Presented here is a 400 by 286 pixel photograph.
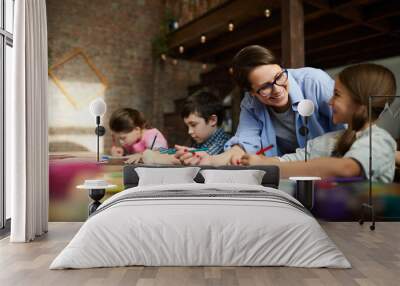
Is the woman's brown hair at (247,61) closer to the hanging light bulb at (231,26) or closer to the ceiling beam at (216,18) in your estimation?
the hanging light bulb at (231,26)

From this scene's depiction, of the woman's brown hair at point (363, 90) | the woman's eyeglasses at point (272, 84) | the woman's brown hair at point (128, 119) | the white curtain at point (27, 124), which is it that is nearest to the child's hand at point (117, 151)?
the woman's brown hair at point (128, 119)

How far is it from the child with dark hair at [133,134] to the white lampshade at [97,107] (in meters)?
0.13

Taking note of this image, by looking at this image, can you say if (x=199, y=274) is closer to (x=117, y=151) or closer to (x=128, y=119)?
(x=117, y=151)

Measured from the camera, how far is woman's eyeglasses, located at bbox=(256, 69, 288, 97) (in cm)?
532

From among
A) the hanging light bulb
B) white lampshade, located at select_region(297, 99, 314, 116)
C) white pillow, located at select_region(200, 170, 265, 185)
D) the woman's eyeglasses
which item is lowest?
white pillow, located at select_region(200, 170, 265, 185)

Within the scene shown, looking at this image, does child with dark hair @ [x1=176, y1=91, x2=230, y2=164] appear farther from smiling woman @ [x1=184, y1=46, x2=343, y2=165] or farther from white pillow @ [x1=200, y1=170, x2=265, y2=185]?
white pillow @ [x1=200, y1=170, x2=265, y2=185]

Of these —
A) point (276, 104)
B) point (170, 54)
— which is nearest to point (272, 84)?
point (276, 104)

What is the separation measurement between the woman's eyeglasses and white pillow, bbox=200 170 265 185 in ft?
3.03

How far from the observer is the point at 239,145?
5461 mm

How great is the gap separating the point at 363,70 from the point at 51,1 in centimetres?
372

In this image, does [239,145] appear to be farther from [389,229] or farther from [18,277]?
[18,277]

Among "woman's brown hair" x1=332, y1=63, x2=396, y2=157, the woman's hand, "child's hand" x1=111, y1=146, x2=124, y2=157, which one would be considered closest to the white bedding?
the woman's hand

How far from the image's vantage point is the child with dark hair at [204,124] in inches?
213

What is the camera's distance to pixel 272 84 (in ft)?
17.6
